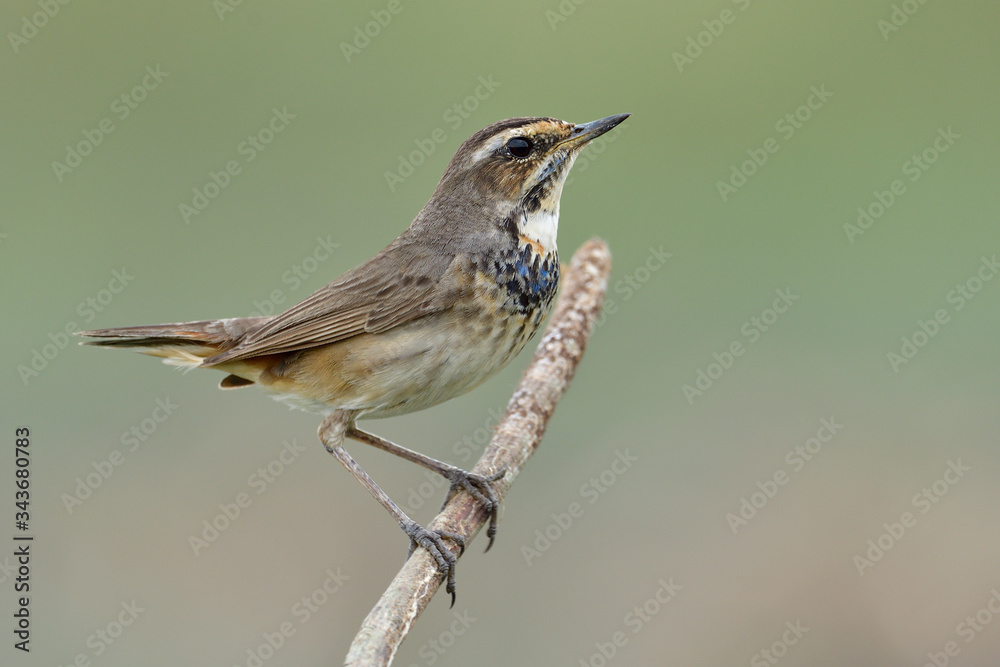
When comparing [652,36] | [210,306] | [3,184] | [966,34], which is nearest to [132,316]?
[210,306]

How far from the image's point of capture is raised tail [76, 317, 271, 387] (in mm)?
5770

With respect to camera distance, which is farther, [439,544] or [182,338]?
[182,338]

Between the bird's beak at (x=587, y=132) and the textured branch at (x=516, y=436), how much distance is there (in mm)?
1098

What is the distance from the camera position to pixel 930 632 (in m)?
7.09

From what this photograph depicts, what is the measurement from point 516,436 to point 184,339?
216 centimetres

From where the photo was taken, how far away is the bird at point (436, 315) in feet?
17.2

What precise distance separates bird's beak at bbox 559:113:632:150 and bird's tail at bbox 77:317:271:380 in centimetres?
214

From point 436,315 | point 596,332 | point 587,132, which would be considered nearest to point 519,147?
point 587,132

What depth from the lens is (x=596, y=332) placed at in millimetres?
8578

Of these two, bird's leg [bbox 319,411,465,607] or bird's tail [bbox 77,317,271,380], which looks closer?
bird's leg [bbox 319,411,465,607]

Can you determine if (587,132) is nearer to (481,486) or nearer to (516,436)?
(516,436)

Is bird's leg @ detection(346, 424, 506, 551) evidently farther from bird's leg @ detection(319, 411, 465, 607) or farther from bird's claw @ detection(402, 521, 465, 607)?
bird's claw @ detection(402, 521, 465, 607)

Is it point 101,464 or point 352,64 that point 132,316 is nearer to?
point 101,464

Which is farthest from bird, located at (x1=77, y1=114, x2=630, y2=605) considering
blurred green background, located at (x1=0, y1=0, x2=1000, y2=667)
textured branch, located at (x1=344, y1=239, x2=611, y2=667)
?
blurred green background, located at (x1=0, y1=0, x2=1000, y2=667)
